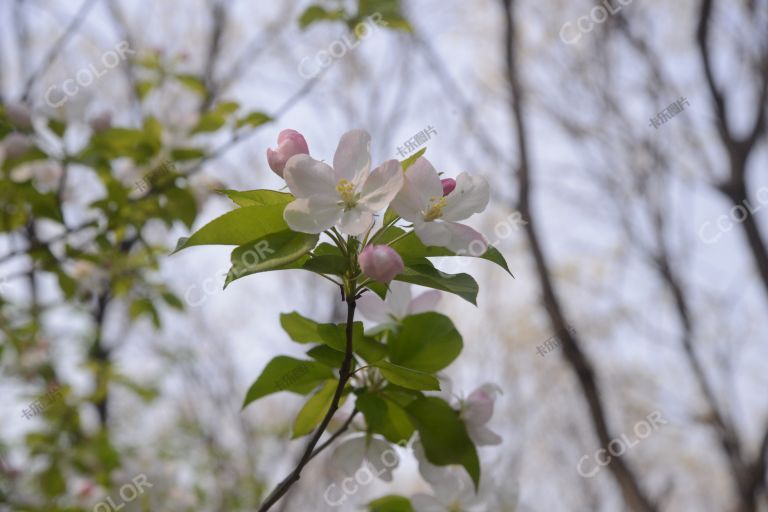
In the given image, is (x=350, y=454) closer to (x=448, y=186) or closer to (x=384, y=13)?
(x=448, y=186)

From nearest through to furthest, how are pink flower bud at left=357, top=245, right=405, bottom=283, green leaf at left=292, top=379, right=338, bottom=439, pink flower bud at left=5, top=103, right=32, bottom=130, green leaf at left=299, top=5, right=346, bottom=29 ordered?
1. pink flower bud at left=357, top=245, right=405, bottom=283
2. green leaf at left=292, top=379, right=338, bottom=439
3. pink flower bud at left=5, top=103, right=32, bottom=130
4. green leaf at left=299, top=5, right=346, bottom=29

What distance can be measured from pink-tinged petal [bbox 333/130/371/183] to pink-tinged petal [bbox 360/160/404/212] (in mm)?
30

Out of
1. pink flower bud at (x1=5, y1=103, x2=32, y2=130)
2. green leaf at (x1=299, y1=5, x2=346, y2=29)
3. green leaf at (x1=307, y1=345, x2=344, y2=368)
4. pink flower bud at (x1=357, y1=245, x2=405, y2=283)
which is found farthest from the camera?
green leaf at (x1=299, y1=5, x2=346, y2=29)

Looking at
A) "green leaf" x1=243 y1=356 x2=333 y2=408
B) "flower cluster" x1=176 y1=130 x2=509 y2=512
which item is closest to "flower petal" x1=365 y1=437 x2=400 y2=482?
"flower cluster" x1=176 y1=130 x2=509 y2=512

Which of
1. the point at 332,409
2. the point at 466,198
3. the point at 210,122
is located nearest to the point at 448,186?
the point at 466,198

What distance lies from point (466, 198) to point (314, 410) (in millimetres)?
311

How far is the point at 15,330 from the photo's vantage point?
5.46 feet

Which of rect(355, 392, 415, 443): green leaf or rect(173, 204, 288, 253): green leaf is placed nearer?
rect(173, 204, 288, 253): green leaf

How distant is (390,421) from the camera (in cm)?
71

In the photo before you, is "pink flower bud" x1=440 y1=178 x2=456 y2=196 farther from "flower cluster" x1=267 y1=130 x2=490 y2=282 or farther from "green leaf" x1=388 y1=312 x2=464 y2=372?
"green leaf" x1=388 y1=312 x2=464 y2=372

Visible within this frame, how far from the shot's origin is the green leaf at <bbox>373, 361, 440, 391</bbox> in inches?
23.0

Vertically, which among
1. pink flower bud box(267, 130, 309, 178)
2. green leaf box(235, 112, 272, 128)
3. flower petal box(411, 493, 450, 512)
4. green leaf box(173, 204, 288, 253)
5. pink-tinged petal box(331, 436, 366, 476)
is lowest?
flower petal box(411, 493, 450, 512)

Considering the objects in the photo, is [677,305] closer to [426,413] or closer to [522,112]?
[522,112]

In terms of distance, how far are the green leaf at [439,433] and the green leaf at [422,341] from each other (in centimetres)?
4
